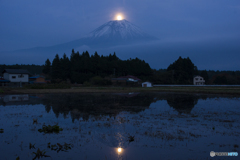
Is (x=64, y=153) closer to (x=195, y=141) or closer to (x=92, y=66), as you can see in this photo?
(x=195, y=141)

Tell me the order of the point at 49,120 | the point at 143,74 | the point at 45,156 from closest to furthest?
1. the point at 45,156
2. the point at 49,120
3. the point at 143,74

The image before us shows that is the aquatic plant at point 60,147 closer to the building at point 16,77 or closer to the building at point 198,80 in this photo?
the building at point 16,77

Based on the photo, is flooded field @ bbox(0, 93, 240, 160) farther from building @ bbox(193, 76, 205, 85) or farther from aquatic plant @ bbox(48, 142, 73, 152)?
building @ bbox(193, 76, 205, 85)

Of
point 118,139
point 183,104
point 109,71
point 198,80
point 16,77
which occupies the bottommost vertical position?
point 118,139

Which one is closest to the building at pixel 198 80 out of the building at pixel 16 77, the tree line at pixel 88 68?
the tree line at pixel 88 68

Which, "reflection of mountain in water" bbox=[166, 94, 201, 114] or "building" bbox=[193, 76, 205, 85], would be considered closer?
"reflection of mountain in water" bbox=[166, 94, 201, 114]

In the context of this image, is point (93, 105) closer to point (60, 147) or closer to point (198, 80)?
point (60, 147)

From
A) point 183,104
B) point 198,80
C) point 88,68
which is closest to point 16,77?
point 88,68

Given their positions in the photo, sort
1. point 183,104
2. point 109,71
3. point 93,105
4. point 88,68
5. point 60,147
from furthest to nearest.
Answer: point 109,71
point 88,68
point 183,104
point 93,105
point 60,147

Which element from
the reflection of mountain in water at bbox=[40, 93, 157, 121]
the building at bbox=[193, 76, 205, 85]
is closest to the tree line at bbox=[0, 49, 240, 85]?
the building at bbox=[193, 76, 205, 85]

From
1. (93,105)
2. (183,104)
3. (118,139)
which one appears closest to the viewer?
(118,139)

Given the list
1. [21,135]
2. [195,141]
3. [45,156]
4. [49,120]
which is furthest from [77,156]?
[49,120]

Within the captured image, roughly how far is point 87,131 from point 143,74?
6113 cm

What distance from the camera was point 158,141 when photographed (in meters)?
7.21
